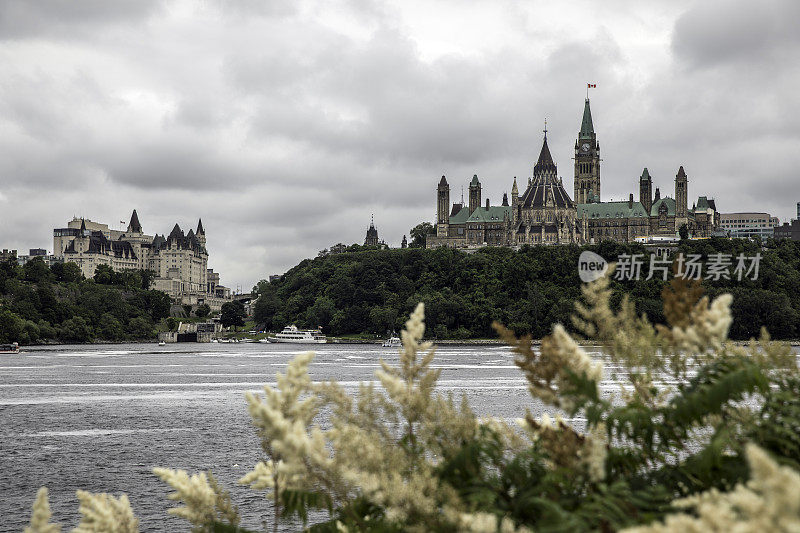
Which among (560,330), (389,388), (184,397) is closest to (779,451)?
(560,330)

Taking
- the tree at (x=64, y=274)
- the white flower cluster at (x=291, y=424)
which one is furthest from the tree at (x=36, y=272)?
the white flower cluster at (x=291, y=424)

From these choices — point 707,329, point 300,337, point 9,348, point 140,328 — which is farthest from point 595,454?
point 140,328

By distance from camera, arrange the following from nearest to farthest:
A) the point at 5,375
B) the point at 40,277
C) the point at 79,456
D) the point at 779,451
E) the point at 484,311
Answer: the point at 779,451 → the point at 79,456 → the point at 5,375 → the point at 484,311 → the point at 40,277

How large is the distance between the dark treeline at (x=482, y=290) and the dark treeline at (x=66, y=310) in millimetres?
30155

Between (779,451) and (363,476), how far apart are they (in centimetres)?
241

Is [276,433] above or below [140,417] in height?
above

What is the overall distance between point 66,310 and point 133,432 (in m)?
127

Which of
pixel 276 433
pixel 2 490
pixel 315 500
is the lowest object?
pixel 2 490

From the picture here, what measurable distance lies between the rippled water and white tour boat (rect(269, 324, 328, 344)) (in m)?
88.1

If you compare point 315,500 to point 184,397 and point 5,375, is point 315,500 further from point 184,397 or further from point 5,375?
point 5,375

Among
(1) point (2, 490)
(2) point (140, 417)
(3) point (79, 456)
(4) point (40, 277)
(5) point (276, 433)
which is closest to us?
(5) point (276, 433)

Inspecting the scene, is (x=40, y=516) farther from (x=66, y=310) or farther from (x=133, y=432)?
(x=66, y=310)

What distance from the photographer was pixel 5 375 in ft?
207

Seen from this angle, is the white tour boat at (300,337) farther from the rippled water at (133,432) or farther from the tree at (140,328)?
the rippled water at (133,432)
